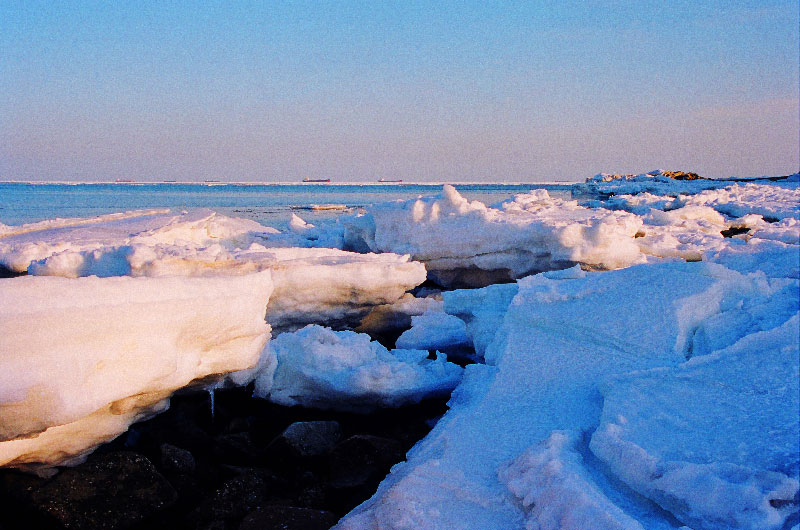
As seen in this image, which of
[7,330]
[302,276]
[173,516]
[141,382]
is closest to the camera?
[7,330]

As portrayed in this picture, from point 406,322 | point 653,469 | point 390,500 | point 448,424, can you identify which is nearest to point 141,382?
point 390,500

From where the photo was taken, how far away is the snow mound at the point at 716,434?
1.82m

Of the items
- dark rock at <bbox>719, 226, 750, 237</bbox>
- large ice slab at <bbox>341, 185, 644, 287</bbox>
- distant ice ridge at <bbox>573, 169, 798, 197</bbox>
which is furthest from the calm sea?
dark rock at <bbox>719, 226, 750, 237</bbox>

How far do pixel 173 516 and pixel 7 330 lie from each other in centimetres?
120

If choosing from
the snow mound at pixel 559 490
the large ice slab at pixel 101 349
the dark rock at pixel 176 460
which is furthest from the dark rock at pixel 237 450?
the snow mound at pixel 559 490

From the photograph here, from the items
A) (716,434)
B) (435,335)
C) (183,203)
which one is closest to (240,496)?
(716,434)

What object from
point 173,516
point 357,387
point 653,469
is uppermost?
point 653,469

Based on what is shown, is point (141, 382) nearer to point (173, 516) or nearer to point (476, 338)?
point (173, 516)

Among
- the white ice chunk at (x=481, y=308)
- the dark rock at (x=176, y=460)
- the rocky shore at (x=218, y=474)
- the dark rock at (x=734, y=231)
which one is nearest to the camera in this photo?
the rocky shore at (x=218, y=474)

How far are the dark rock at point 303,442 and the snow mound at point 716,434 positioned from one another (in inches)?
63.3

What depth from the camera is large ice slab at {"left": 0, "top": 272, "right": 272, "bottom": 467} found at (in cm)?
222

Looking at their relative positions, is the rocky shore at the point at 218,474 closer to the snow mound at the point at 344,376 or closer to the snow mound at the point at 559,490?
the snow mound at the point at 344,376

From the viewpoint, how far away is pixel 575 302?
3758 mm

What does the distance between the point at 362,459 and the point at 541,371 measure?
42.7 inches
